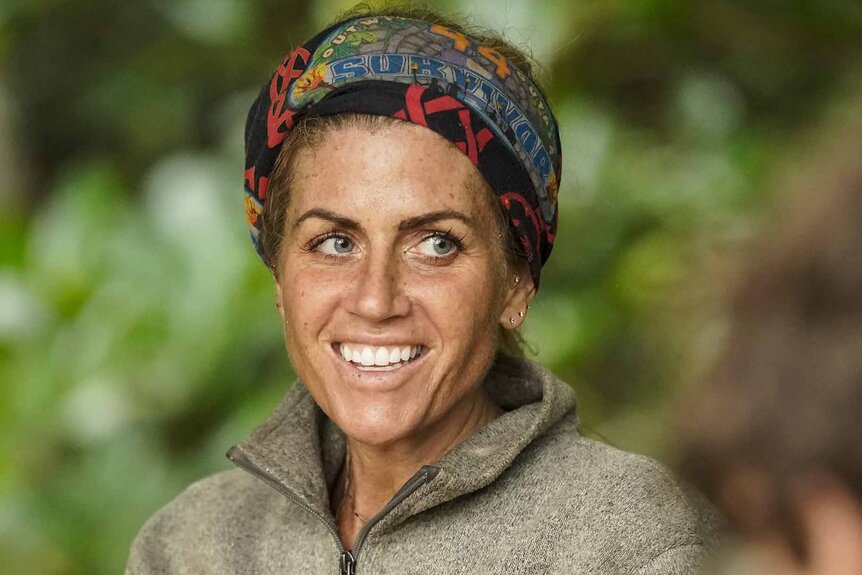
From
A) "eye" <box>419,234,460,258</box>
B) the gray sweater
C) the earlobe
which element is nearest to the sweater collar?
the gray sweater

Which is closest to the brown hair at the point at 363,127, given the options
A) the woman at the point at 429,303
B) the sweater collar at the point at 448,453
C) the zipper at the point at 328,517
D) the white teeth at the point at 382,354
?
the woman at the point at 429,303

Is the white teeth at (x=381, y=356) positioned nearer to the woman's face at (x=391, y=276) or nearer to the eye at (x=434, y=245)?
the woman's face at (x=391, y=276)

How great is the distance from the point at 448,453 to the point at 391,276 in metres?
0.33

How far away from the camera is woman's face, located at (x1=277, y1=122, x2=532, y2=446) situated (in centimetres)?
219

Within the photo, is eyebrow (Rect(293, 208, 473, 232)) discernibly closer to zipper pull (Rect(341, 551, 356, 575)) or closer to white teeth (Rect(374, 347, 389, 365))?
white teeth (Rect(374, 347, 389, 365))

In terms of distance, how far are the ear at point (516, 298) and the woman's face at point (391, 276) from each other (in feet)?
0.17

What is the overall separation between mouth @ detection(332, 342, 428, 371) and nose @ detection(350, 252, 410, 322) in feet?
0.20

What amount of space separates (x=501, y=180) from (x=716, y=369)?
1220mm

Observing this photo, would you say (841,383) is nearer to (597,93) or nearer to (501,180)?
(501,180)

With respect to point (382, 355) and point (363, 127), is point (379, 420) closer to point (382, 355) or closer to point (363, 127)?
point (382, 355)

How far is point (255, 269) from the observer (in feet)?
12.2

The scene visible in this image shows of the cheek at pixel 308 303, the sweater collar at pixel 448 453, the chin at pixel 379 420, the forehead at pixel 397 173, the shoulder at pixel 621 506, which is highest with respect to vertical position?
the forehead at pixel 397 173

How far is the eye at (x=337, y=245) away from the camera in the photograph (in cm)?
227

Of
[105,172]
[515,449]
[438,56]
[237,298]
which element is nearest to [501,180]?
[438,56]
